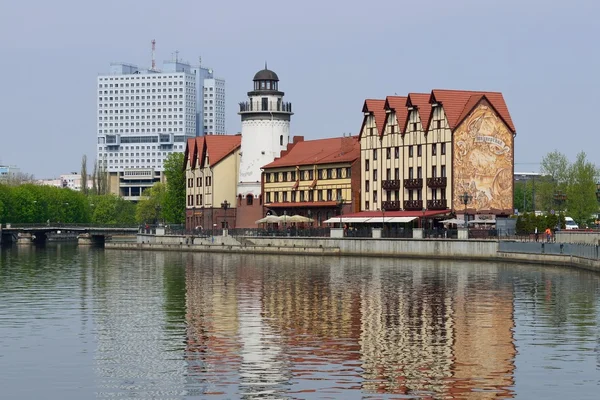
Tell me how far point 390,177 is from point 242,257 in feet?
61.1

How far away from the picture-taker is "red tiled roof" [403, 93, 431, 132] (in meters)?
123

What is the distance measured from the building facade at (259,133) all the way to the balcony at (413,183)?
28709mm

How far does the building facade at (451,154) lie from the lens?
391ft

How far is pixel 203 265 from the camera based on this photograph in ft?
348

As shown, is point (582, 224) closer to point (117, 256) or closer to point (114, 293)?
point (117, 256)

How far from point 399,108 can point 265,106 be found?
2589 centimetres

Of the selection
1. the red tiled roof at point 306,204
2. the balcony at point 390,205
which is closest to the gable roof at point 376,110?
the balcony at point 390,205

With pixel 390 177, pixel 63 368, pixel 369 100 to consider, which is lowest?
pixel 63 368

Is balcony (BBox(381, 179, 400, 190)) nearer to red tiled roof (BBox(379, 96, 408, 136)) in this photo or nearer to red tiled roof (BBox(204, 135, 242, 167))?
red tiled roof (BBox(379, 96, 408, 136))

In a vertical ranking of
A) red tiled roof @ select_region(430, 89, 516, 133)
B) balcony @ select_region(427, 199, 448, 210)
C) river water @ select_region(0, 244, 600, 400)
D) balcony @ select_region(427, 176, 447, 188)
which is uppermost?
red tiled roof @ select_region(430, 89, 516, 133)

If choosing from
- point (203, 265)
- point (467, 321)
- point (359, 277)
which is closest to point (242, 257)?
point (203, 265)

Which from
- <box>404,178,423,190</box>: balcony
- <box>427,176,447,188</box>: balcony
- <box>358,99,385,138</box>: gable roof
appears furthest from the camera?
<box>358,99,385,138</box>: gable roof

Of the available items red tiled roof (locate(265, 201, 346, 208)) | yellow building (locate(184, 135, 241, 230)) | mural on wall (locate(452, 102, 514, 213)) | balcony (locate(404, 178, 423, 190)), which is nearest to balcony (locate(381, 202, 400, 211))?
balcony (locate(404, 178, 423, 190))

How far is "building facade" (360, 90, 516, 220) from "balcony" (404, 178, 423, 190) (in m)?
0.10
